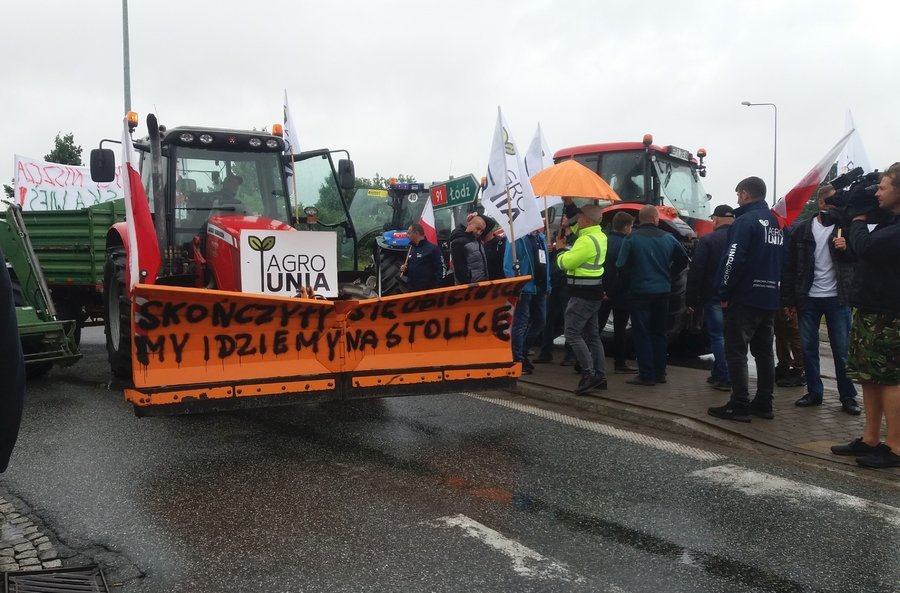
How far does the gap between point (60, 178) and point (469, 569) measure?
13.5m

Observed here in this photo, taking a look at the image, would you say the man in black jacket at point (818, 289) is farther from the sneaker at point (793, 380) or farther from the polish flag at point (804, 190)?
the sneaker at point (793, 380)

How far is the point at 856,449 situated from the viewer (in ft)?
17.1

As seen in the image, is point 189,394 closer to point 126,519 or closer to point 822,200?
point 126,519

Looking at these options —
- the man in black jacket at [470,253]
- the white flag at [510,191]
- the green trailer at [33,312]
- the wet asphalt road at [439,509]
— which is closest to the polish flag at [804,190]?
the white flag at [510,191]

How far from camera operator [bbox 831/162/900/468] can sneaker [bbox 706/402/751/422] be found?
912 mm

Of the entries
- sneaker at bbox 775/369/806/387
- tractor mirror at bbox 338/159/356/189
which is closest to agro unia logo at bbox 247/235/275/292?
tractor mirror at bbox 338/159/356/189

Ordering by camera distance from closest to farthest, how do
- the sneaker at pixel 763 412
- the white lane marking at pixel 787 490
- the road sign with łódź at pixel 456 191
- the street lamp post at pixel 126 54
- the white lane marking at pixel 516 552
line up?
1. the white lane marking at pixel 516 552
2. the white lane marking at pixel 787 490
3. the sneaker at pixel 763 412
4. the road sign with łódź at pixel 456 191
5. the street lamp post at pixel 126 54

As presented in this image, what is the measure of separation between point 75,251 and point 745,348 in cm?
832

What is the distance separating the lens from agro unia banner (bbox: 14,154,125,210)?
1387 centimetres

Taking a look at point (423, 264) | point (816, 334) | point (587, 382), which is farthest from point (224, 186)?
point (816, 334)

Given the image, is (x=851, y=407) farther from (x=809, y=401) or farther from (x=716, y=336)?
(x=716, y=336)

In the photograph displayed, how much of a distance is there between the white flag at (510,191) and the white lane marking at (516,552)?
4021 mm

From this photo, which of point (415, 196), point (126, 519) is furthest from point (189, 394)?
point (415, 196)

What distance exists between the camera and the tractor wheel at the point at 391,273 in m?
10.9
